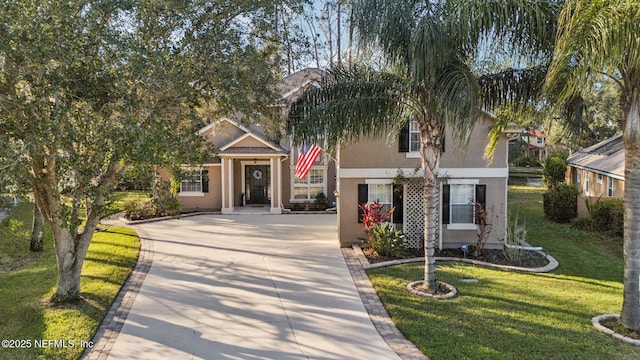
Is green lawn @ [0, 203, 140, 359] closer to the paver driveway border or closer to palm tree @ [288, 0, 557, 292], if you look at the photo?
the paver driveway border

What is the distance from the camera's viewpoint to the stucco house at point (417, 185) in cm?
1370

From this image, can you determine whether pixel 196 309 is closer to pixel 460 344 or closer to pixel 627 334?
pixel 460 344

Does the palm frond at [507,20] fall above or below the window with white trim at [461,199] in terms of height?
above

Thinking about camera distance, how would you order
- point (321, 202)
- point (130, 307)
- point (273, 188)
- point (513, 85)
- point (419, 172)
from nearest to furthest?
point (130, 307)
point (513, 85)
point (419, 172)
point (273, 188)
point (321, 202)

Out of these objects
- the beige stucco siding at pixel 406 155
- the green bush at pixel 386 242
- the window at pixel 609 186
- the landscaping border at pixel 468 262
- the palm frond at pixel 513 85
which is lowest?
the landscaping border at pixel 468 262

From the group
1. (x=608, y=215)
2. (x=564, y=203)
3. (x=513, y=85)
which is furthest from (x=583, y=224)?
(x=513, y=85)

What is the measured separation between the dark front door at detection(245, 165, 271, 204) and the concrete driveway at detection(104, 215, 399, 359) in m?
7.67

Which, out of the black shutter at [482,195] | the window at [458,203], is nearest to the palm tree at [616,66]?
the black shutter at [482,195]

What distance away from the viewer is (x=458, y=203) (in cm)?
1387

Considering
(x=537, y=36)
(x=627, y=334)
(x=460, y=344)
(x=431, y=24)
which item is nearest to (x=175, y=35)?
(x=431, y=24)

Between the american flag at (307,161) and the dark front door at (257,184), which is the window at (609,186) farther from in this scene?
the dark front door at (257,184)

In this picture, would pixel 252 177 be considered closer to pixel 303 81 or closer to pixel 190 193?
pixel 190 193

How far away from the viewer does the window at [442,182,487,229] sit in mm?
13820

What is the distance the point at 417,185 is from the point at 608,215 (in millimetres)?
8122
